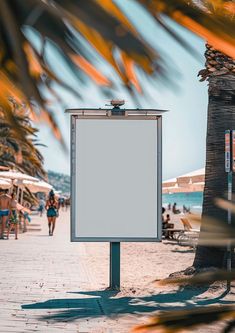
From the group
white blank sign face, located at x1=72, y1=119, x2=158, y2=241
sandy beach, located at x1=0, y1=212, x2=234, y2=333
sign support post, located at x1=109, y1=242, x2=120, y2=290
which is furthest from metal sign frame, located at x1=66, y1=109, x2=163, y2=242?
sandy beach, located at x1=0, y1=212, x2=234, y2=333

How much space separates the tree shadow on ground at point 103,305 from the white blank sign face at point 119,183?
3.38 ft

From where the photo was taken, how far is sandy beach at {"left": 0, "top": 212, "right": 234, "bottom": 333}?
8398 mm

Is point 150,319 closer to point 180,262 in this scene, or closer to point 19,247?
point 180,262

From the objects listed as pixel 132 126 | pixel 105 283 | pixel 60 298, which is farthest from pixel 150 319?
pixel 105 283

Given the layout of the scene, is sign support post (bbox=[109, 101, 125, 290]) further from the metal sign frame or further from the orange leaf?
the orange leaf

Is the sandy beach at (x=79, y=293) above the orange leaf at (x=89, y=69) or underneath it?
underneath

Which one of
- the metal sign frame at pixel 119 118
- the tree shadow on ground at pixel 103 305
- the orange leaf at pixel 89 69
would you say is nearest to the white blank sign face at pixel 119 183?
the metal sign frame at pixel 119 118

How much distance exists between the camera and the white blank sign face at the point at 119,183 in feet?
37.7

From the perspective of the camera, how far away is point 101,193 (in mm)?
11562

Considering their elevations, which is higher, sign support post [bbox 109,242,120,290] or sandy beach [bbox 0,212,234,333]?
sign support post [bbox 109,242,120,290]

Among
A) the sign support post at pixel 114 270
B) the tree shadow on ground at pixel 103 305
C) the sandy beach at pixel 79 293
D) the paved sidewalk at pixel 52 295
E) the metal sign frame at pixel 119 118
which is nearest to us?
the paved sidewalk at pixel 52 295

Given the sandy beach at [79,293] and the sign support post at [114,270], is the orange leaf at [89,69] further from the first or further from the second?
the sign support post at [114,270]

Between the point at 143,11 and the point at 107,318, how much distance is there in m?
8.29

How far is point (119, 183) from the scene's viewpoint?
11555 mm
